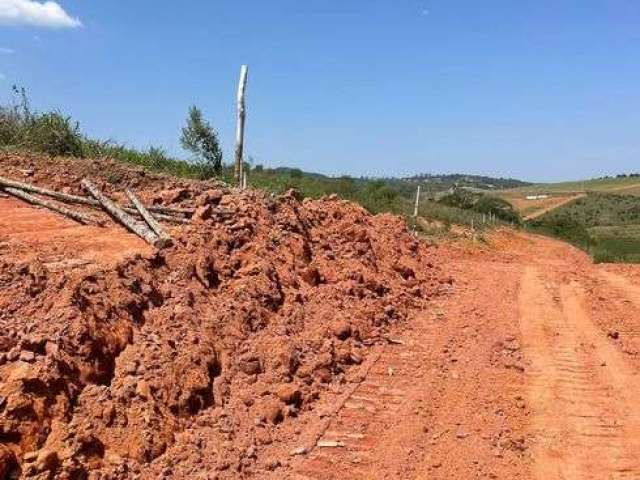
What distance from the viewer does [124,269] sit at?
20.7 ft

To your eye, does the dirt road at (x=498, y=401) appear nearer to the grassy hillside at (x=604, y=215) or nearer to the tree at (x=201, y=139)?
the tree at (x=201, y=139)

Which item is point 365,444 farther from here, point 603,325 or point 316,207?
Answer: point 316,207

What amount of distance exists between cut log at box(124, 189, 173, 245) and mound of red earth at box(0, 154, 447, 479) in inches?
6.0

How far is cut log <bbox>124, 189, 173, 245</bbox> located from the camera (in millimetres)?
7413

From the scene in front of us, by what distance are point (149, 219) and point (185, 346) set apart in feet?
8.64

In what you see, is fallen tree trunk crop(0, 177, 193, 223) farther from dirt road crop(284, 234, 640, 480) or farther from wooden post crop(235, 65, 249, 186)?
wooden post crop(235, 65, 249, 186)

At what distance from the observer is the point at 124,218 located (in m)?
7.94

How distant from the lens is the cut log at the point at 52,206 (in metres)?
7.85

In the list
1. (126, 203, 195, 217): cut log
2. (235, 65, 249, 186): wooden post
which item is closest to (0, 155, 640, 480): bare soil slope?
(126, 203, 195, 217): cut log

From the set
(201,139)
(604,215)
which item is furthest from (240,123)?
(604,215)

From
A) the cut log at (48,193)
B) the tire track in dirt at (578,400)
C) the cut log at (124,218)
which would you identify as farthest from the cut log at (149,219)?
the tire track in dirt at (578,400)

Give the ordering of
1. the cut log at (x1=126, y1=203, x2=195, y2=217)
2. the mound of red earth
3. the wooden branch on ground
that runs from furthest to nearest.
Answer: the cut log at (x1=126, y1=203, x2=195, y2=217) < the wooden branch on ground < the mound of red earth

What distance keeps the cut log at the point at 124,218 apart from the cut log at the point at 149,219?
5 centimetres

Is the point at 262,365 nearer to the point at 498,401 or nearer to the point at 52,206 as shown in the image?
the point at 498,401
